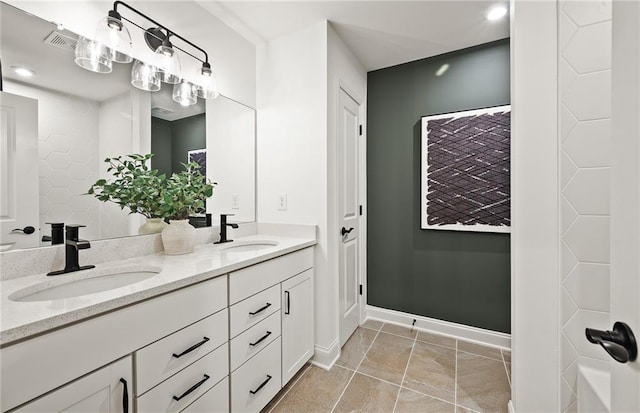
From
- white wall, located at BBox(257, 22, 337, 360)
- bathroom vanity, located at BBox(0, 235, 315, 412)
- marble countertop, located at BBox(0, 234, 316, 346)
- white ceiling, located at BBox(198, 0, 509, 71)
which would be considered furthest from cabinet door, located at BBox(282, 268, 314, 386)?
white ceiling, located at BBox(198, 0, 509, 71)

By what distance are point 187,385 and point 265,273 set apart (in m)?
0.59

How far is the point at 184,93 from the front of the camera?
69.9 inches

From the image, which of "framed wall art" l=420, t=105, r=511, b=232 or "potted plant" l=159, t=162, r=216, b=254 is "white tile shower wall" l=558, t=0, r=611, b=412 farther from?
"potted plant" l=159, t=162, r=216, b=254

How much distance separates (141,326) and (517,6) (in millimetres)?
2102

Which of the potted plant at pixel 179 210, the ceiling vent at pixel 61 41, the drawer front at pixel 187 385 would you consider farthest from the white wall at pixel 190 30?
the drawer front at pixel 187 385

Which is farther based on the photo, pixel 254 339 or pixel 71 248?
pixel 254 339

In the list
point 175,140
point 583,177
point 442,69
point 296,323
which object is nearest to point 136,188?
point 175,140

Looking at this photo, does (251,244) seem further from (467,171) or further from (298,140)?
(467,171)

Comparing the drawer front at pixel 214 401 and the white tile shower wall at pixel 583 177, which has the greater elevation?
the white tile shower wall at pixel 583 177

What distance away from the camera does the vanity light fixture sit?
1285 millimetres

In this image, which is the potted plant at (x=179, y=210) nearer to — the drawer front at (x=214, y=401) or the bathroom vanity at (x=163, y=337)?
the bathroom vanity at (x=163, y=337)

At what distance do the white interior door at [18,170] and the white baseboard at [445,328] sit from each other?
8.47ft

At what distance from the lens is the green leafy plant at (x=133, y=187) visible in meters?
1.38

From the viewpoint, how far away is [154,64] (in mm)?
1612
